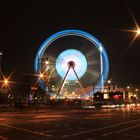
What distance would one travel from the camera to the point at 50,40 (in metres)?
79.6

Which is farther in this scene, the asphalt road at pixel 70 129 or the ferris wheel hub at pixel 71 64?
the ferris wheel hub at pixel 71 64

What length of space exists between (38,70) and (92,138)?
58.5 meters

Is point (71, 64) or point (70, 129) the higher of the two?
point (71, 64)

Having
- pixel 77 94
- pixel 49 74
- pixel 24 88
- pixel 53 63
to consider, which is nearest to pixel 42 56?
pixel 53 63

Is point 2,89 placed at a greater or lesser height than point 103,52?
lesser

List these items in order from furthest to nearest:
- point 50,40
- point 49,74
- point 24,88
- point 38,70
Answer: point 24,88 → point 49,74 → point 50,40 → point 38,70

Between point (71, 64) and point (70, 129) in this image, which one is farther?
point (71, 64)

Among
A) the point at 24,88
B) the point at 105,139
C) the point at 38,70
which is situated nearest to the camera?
the point at 105,139

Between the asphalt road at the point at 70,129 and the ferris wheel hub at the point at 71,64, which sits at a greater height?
the ferris wheel hub at the point at 71,64

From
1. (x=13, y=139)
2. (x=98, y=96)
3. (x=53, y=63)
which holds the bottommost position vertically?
(x=13, y=139)

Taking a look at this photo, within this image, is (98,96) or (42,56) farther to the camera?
(98,96)

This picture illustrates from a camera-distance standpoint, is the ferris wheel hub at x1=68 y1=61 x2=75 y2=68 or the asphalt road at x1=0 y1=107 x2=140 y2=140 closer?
the asphalt road at x1=0 y1=107 x2=140 y2=140

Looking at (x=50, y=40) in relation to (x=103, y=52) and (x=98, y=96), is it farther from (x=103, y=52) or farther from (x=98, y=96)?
(x=98, y=96)

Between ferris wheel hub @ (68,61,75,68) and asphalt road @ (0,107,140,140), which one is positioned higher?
ferris wheel hub @ (68,61,75,68)
